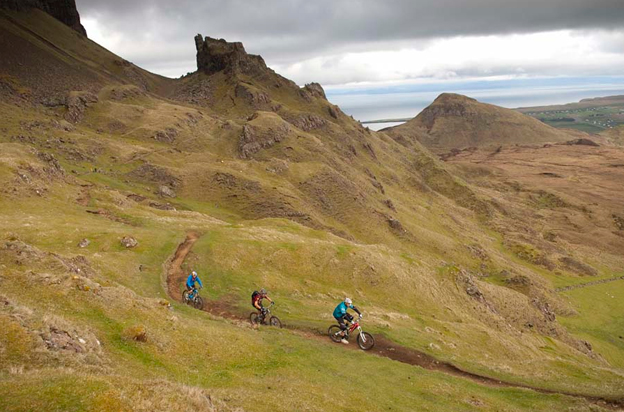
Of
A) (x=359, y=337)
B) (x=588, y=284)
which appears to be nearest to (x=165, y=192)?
(x=359, y=337)

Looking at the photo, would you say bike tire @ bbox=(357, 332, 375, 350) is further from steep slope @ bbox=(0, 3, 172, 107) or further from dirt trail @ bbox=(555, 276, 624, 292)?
steep slope @ bbox=(0, 3, 172, 107)

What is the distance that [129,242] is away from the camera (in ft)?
146

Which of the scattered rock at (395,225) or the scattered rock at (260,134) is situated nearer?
the scattered rock at (395,225)

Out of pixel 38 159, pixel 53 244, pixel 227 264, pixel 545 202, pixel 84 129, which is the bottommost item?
pixel 545 202

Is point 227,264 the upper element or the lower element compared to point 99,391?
lower

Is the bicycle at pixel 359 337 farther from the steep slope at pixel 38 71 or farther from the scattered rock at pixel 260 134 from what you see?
the steep slope at pixel 38 71

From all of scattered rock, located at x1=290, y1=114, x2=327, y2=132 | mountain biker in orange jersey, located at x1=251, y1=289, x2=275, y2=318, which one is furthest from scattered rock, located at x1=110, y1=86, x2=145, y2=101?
mountain biker in orange jersey, located at x1=251, y1=289, x2=275, y2=318

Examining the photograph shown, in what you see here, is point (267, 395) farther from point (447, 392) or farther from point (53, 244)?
point (53, 244)

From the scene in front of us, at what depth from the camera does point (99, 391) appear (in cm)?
1271

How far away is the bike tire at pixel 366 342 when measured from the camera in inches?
1208

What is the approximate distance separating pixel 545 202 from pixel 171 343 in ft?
711

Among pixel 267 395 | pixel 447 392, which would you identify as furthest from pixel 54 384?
pixel 447 392

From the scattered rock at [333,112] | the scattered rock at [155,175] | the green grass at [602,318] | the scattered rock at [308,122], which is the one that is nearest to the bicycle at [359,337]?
the green grass at [602,318]

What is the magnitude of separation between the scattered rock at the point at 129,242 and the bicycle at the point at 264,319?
64.2ft
